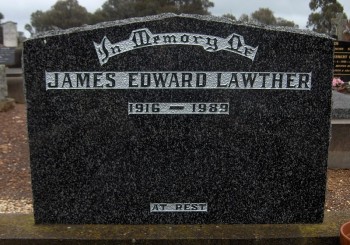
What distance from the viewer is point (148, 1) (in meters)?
50.4

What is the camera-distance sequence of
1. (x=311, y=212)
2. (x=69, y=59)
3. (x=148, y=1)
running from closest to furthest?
(x=69, y=59) < (x=311, y=212) < (x=148, y=1)

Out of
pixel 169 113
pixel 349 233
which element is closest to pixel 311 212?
pixel 349 233

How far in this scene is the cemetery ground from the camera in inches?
176

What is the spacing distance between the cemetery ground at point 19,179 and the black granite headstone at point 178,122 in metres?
1.71

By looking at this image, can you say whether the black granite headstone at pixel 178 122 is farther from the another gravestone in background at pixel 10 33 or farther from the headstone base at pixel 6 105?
the another gravestone in background at pixel 10 33

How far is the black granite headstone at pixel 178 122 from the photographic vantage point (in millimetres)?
2594

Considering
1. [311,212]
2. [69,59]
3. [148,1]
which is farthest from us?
[148,1]

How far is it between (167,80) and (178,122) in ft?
0.83

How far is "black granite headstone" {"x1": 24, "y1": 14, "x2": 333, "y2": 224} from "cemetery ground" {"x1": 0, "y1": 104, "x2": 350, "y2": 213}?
171cm

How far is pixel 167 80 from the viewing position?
263cm

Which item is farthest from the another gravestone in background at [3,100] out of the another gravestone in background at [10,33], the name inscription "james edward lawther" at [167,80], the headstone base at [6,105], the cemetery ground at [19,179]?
the another gravestone in background at [10,33]

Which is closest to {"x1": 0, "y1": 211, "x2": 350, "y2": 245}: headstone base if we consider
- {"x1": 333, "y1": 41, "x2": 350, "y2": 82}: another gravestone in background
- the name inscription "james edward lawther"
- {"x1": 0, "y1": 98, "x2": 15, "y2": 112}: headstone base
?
the name inscription "james edward lawther"

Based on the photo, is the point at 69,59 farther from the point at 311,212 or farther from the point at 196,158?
the point at 311,212

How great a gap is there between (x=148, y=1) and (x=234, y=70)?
4959 centimetres
